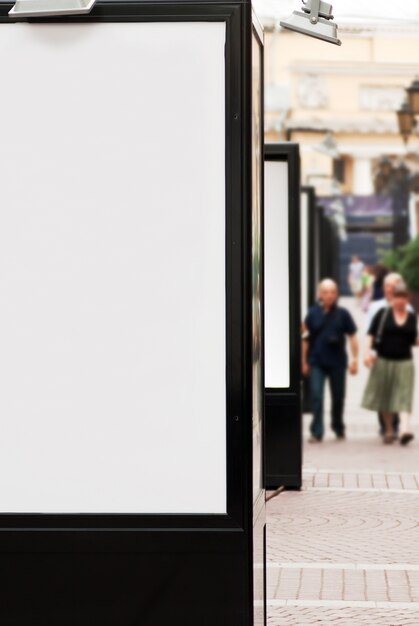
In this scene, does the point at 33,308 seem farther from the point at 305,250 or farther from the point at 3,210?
the point at 305,250

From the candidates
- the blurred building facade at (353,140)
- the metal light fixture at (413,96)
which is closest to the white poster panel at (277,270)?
the metal light fixture at (413,96)

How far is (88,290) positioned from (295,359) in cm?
672

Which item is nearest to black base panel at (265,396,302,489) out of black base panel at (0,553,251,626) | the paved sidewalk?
the paved sidewalk

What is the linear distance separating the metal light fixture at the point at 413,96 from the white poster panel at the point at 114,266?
1191 centimetres

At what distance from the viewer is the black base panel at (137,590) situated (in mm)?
5074

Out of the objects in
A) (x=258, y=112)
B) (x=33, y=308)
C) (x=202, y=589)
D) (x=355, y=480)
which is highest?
(x=258, y=112)

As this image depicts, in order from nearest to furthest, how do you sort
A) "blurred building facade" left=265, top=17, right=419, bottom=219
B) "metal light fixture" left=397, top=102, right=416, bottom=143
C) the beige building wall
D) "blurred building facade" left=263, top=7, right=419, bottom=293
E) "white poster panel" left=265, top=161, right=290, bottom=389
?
"white poster panel" left=265, top=161, right=290, bottom=389
"metal light fixture" left=397, top=102, right=416, bottom=143
"blurred building facade" left=265, top=17, right=419, bottom=219
the beige building wall
"blurred building facade" left=263, top=7, right=419, bottom=293

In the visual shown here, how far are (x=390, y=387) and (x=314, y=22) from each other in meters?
9.70

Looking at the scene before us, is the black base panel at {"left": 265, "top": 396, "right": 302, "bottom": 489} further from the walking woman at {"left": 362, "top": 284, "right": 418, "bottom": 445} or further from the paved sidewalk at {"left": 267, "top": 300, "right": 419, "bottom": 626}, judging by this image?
the walking woman at {"left": 362, "top": 284, "right": 418, "bottom": 445}

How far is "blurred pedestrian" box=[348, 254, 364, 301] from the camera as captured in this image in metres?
52.7

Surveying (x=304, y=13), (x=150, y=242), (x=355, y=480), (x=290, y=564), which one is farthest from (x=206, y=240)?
(x=355, y=480)

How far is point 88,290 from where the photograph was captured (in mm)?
5105

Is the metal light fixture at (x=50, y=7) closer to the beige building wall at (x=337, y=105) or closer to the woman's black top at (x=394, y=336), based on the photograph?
the woman's black top at (x=394, y=336)

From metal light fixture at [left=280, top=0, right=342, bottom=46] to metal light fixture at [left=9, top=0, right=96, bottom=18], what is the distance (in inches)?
102
